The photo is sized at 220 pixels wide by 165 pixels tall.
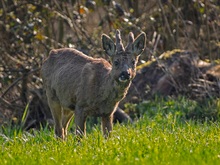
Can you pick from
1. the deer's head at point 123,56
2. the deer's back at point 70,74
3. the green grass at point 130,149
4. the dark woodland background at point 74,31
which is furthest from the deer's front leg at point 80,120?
the dark woodland background at point 74,31

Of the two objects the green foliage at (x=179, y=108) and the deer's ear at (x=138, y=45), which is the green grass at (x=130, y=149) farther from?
the green foliage at (x=179, y=108)

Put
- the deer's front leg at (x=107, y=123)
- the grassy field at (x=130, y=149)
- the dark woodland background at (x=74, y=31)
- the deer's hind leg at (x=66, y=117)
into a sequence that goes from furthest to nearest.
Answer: the dark woodland background at (x=74, y=31) → the deer's hind leg at (x=66, y=117) → the deer's front leg at (x=107, y=123) → the grassy field at (x=130, y=149)

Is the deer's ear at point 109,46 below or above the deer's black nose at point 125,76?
above

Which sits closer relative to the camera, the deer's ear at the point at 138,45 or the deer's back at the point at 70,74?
the deer's ear at the point at 138,45

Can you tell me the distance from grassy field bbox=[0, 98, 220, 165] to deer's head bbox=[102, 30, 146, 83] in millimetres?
855

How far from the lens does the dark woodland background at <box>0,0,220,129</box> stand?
47.8 feet

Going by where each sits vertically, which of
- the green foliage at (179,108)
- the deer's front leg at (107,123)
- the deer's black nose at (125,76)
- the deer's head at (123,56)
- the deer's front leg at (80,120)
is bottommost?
the green foliage at (179,108)

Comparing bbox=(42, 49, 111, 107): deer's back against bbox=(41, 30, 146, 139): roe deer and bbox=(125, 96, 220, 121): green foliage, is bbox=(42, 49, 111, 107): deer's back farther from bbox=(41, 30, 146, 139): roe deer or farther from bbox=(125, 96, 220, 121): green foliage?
bbox=(125, 96, 220, 121): green foliage

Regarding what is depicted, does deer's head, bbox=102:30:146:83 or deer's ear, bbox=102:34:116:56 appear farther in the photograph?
deer's ear, bbox=102:34:116:56

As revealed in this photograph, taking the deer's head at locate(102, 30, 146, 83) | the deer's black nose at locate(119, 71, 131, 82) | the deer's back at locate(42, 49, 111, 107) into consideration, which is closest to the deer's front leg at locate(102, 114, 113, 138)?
the deer's back at locate(42, 49, 111, 107)

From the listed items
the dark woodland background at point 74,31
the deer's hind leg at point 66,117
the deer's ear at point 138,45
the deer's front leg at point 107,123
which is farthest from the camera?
the dark woodland background at point 74,31

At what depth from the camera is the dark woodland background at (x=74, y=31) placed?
1458cm

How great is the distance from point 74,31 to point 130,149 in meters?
8.24

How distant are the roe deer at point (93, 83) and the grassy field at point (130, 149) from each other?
2.97ft
